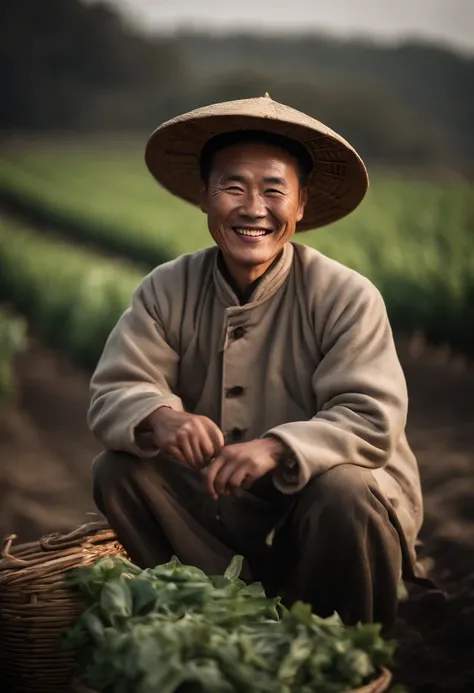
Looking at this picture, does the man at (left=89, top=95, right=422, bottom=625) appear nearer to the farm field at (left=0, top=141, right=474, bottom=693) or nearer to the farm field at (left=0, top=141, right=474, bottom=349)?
the farm field at (left=0, top=141, right=474, bottom=693)

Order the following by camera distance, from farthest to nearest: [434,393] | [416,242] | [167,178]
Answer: [416,242] → [434,393] → [167,178]

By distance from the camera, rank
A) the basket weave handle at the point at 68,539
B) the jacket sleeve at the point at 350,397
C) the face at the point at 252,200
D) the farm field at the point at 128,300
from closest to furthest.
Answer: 1. the jacket sleeve at the point at 350,397
2. the basket weave handle at the point at 68,539
3. the face at the point at 252,200
4. the farm field at the point at 128,300

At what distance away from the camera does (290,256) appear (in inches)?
116

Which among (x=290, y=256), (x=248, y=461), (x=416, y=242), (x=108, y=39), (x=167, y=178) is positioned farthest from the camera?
(x=108, y=39)

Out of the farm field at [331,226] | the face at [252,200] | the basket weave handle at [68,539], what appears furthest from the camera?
the farm field at [331,226]

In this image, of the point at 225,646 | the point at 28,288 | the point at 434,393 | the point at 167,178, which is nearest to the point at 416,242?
the point at 434,393

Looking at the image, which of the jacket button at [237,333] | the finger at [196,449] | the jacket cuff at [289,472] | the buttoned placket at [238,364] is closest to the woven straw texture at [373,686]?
the jacket cuff at [289,472]

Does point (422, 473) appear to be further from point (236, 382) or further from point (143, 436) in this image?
point (143, 436)

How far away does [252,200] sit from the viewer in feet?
9.03

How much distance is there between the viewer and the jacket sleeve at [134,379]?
2.73 m

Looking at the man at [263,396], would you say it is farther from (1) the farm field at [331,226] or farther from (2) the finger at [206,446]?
(1) the farm field at [331,226]

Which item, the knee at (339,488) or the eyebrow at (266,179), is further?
the eyebrow at (266,179)

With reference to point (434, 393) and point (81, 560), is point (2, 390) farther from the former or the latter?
point (81, 560)

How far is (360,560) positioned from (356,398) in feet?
1.39
